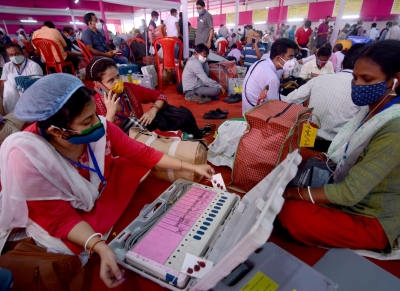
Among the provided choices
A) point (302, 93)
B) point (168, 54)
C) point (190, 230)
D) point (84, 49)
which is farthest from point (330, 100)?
point (84, 49)

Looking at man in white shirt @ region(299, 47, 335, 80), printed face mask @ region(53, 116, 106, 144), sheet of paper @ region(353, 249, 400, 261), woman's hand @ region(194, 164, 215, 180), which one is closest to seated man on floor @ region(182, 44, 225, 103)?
man in white shirt @ region(299, 47, 335, 80)

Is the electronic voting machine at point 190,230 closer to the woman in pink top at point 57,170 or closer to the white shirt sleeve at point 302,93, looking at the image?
the woman in pink top at point 57,170

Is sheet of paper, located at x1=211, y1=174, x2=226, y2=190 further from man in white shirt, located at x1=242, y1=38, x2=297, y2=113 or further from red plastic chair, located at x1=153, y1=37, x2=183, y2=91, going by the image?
red plastic chair, located at x1=153, y1=37, x2=183, y2=91

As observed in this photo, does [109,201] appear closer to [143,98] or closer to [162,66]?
[143,98]

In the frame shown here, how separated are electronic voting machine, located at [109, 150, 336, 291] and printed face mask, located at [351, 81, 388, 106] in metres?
0.66

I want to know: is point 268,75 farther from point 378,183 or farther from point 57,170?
point 57,170

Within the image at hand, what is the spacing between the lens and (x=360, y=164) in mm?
1148

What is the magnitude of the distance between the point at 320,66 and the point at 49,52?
5.26m

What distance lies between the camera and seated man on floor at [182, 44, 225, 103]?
14.8 ft

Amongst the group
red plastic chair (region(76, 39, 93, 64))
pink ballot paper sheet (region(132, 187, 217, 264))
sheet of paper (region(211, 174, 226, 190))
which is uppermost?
red plastic chair (region(76, 39, 93, 64))

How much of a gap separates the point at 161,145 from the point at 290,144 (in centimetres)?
106

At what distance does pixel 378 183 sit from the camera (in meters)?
1.16

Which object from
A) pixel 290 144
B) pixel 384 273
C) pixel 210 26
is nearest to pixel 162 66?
pixel 210 26

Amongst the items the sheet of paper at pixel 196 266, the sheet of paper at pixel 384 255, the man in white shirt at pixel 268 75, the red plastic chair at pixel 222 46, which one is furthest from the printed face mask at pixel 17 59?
the red plastic chair at pixel 222 46
